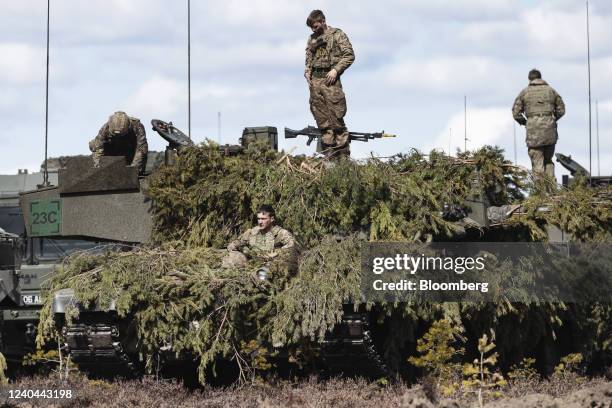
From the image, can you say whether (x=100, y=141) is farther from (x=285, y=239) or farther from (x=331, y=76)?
(x=285, y=239)

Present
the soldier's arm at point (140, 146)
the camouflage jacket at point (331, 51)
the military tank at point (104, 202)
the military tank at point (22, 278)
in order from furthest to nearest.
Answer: the military tank at point (22, 278) < the soldier's arm at point (140, 146) < the camouflage jacket at point (331, 51) < the military tank at point (104, 202)

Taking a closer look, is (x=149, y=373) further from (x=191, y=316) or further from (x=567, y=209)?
(x=567, y=209)

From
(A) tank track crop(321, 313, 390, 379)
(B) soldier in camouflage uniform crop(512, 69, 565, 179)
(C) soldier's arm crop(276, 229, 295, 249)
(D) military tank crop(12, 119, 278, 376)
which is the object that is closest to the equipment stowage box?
(D) military tank crop(12, 119, 278, 376)

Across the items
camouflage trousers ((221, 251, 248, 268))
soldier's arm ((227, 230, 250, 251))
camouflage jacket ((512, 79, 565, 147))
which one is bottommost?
camouflage trousers ((221, 251, 248, 268))

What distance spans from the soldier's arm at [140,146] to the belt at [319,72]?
2.10m

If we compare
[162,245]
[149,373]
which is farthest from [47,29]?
[149,373]

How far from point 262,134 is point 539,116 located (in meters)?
4.27

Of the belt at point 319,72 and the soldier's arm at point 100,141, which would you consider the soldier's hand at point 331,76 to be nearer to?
the belt at point 319,72

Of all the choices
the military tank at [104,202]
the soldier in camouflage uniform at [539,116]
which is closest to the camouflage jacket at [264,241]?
the military tank at [104,202]

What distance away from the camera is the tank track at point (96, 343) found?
11.3 m

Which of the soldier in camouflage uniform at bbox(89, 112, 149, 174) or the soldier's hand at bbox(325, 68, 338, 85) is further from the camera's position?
the soldier in camouflage uniform at bbox(89, 112, 149, 174)

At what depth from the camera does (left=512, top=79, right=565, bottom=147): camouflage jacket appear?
15.8m

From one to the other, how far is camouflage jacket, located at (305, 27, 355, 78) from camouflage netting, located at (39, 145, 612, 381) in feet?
4.07

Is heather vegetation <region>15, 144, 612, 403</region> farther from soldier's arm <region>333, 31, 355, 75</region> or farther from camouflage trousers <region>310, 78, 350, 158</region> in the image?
soldier's arm <region>333, 31, 355, 75</region>
